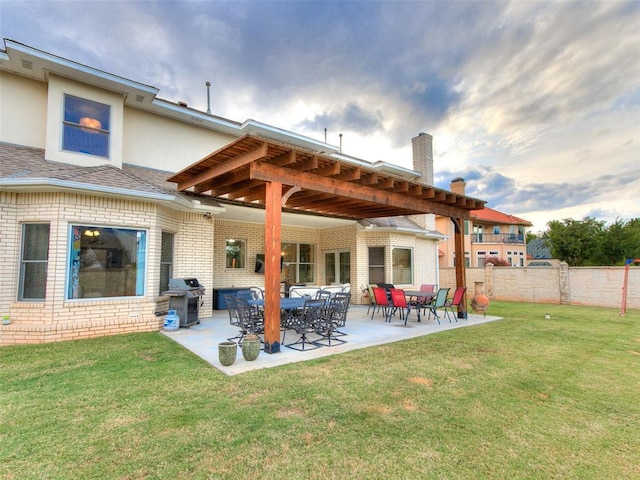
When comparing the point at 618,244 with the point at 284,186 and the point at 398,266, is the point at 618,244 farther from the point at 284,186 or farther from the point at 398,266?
the point at 284,186

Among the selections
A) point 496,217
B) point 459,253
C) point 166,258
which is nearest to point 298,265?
point 166,258

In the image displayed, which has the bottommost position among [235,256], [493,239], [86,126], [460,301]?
[460,301]

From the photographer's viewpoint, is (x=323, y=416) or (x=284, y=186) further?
(x=284, y=186)

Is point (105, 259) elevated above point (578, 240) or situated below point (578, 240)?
below

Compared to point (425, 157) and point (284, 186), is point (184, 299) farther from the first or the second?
point (425, 157)

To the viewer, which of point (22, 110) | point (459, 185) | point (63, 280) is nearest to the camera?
point (63, 280)

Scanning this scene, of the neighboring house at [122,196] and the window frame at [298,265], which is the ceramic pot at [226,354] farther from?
the window frame at [298,265]

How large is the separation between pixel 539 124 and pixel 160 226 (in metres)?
15.7

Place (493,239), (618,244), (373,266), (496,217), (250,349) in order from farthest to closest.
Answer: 1. (496,217)
2. (493,239)
3. (618,244)
4. (373,266)
5. (250,349)

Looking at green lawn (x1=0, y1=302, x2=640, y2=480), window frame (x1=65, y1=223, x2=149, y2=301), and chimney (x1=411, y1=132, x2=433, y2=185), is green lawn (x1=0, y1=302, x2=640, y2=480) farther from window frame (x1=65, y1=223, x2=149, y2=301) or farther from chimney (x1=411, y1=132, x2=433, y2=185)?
chimney (x1=411, y1=132, x2=433, y2=185)

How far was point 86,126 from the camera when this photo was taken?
8.10 metres

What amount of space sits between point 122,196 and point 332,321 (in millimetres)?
5421

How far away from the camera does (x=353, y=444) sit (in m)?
2.75

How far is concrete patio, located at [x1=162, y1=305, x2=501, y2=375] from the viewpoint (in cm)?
516
